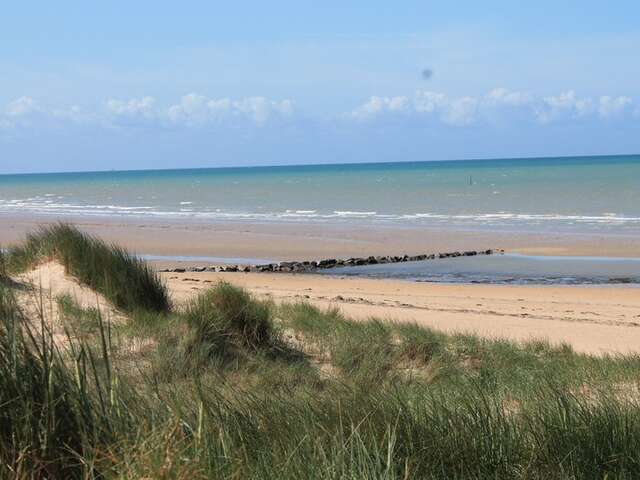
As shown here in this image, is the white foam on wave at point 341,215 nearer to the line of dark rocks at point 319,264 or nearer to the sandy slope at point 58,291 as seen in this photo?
the line of dark rocks at point 319,264

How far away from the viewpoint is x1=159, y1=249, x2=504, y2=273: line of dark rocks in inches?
840

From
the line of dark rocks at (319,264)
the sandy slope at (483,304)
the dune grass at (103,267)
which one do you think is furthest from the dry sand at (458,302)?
the line of dark rocks at (319,264)

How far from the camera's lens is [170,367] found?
25.4 ft

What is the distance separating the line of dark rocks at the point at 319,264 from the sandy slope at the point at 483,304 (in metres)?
1.12

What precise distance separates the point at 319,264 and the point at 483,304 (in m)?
7.38

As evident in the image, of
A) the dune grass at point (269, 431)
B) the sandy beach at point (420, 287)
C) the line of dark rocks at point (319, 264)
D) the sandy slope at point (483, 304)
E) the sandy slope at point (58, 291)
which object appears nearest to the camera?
the dune grass at point (269, 431)

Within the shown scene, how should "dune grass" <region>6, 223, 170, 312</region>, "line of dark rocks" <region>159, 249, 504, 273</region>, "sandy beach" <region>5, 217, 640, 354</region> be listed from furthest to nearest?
1. "line of dark rocks" <region>159, 249, 504, 273</region>
2. "sandy beach" <region>5, 217, 640, 354</region>
3. "dune grass" <region>6, 223, 170, 312</region>

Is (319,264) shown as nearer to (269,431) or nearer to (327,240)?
(327,240)

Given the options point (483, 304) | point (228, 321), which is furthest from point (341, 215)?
point (228, 321)

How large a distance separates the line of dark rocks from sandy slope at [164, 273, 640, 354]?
112cm

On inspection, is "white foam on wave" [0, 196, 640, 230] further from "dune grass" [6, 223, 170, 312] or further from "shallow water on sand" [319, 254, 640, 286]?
"dune grass" [6, 223, 170, 312]

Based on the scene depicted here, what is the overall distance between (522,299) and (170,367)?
993cm

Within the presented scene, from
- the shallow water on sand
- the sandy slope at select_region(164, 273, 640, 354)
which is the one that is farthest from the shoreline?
the sandy slope at select_region(164, 273, 640, 354)

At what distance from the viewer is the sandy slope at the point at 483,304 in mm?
11883
